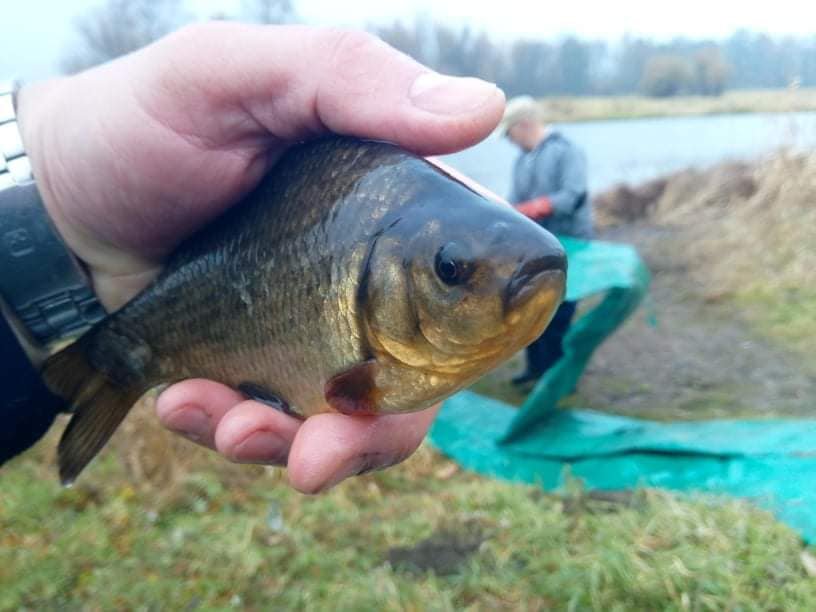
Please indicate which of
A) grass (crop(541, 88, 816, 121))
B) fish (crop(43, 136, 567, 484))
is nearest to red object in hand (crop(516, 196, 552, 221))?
fish (crop(43, 136, 567, 484))

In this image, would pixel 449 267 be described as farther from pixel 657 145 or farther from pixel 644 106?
pixel 644 106

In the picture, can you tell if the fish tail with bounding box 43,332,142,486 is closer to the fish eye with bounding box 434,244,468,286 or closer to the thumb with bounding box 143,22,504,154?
the thumb with bounding box 143,22,504,154

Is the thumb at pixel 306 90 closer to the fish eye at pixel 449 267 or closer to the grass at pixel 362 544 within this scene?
the fish eye at pixel 449 267

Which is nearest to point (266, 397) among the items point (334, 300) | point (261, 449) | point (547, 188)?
point (261, 449)

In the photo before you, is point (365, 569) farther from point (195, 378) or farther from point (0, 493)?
point (0, 493)

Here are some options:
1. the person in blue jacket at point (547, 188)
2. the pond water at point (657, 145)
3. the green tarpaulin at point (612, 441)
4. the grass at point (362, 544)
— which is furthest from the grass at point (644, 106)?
the grass at point (362, 544)

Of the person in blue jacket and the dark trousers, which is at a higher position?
the person in blue jacket
